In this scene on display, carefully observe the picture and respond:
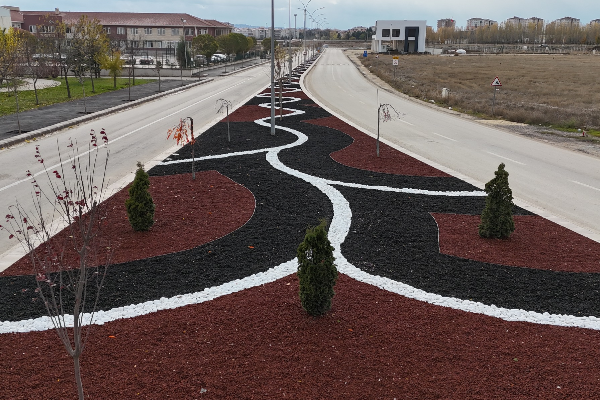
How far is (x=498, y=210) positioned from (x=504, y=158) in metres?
9.39

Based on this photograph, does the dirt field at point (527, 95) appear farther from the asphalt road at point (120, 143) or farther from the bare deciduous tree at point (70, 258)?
the bare deciduous tree at point (70, 258)

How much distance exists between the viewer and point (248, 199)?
40.6 ft

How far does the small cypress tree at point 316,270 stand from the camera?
6.75 metres

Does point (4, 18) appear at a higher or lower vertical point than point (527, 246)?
higher

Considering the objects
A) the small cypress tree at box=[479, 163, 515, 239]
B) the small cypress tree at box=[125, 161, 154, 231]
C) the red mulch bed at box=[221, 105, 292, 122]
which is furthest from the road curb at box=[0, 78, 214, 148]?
the small cypress tree at box=[479, 163, 515, 239]

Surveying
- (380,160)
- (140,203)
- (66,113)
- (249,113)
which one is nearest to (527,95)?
(249,113)

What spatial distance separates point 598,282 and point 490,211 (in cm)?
221

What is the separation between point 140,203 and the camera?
9.97m

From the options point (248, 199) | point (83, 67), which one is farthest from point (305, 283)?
point (83, 67)

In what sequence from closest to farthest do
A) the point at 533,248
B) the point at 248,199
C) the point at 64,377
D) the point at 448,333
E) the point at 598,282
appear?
the point at 64,377, the point at 448,333, the point at 598,282, the point at 533,248, the point at 248,199

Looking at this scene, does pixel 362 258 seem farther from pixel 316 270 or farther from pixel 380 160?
pixel 380 160

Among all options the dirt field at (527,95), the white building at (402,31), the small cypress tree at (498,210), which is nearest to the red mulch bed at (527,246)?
the small cypress tree at (498,210)

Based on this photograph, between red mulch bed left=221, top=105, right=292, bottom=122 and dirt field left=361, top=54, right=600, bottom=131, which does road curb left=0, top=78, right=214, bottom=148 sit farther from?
dirt field left=361, top=54, right=600, bottom=131

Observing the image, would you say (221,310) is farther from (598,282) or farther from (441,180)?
(441,180)
